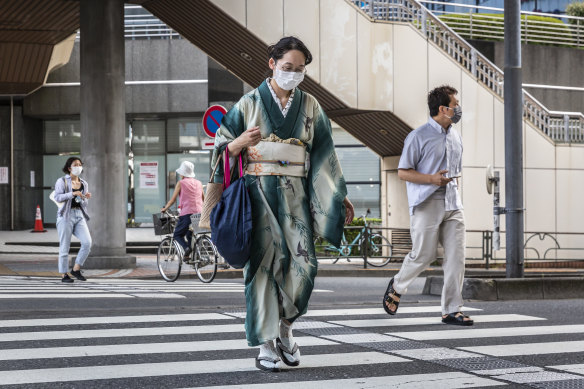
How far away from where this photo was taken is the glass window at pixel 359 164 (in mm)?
31562

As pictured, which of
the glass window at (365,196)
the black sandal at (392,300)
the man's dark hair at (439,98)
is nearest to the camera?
the man's dark hair at (439,98)

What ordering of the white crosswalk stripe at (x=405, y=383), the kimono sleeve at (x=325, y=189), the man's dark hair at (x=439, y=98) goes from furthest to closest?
the man's dark hair at (x=439, y=98) < the kimono sleeve at (x=325, y=189) < the white crosswalk stripe at (x=405, y=383)

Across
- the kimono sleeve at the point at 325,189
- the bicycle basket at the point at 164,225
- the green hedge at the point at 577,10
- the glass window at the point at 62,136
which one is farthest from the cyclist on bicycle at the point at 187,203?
the green hedge at the point at 577,10

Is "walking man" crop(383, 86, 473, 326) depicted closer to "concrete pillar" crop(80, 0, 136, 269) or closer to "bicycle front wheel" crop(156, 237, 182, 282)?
"bicycle front wheel" crop(156, 237, 182, 282)

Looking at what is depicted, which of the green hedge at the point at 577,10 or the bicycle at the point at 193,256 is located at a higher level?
the green hedge at the point at 577,10

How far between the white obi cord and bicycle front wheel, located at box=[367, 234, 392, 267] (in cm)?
1200

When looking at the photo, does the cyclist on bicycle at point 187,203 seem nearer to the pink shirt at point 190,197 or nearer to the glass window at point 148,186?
the pink shirt at point 190,197

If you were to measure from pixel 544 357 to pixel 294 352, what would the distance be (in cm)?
170

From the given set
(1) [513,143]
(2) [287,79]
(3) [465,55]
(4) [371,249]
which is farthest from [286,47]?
(3) [465,55]

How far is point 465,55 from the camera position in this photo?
19.1 meters

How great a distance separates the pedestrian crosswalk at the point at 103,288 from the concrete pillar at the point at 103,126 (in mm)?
2297

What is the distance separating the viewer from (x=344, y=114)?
706 inches

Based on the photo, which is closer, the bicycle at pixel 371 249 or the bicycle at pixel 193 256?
the bicycle at pixel 193 256

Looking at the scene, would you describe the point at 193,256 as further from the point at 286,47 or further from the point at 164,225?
the point at 286,47
